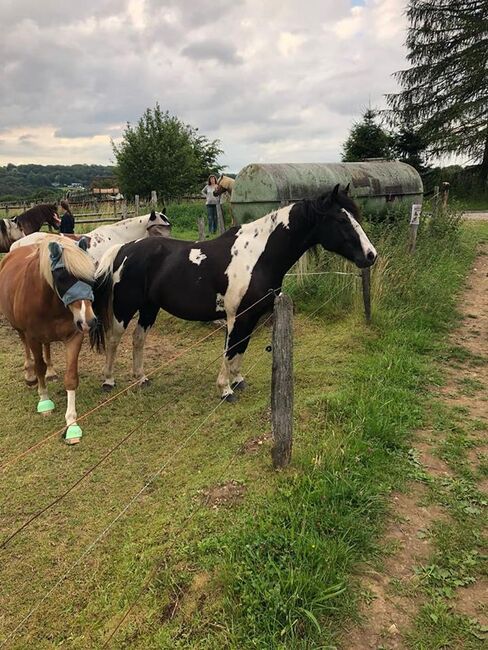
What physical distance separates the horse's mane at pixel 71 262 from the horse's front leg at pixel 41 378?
2.55 ft

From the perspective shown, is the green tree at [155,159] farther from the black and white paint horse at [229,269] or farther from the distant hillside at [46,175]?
the distant hillside at [46,175]

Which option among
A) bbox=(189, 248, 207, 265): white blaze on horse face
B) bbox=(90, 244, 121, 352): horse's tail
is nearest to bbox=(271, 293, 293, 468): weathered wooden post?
bbox=(189, 248, 207, 265): white blaze on horse face

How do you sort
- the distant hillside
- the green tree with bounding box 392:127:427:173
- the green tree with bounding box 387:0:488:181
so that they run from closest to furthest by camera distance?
1. the green tree with bounding box 387:0:488:181
2. the green tree with bounding box 392:127:427:173
3. the distant hillside

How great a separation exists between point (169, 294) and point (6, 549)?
260 cm

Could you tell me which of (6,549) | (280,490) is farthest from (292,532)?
(6,549)

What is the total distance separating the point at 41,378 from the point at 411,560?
146 inches

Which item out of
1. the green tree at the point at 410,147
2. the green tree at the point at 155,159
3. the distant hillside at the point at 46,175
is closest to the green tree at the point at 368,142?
the green tree at the point at 410,147

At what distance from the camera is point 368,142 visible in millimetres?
23547

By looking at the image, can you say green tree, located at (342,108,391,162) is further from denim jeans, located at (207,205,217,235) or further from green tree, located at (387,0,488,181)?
denim jeans, located at (207,205,217,235)

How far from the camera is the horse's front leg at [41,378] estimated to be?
4.39m

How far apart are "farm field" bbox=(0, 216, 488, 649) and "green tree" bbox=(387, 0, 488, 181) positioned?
21.0 metres

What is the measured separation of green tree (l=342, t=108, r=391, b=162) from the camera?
23.4m

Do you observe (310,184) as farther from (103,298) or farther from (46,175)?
(46,175)

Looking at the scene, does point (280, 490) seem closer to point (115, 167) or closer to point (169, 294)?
point (169, 294)
